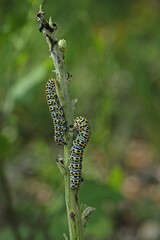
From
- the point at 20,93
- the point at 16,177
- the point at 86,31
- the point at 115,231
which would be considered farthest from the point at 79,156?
the point at 16,177

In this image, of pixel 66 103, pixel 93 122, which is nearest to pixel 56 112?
pixel 66 103

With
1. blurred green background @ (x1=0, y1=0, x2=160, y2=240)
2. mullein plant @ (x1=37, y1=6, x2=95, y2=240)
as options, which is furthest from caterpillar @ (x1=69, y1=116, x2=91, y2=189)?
blurred green background @ (x1=0, y1=0, x2=160, y2=240)

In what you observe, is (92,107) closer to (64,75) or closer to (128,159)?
(128,159)

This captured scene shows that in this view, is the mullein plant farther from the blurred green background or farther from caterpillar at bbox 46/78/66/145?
the blurred green background

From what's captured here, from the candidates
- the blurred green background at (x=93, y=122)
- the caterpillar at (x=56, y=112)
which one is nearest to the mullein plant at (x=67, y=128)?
the caterpillar at (x=56, y=112)

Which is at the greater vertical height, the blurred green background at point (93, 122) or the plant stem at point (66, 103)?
the blurred green background at point (93, 122)

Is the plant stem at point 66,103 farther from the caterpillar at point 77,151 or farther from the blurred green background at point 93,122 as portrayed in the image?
the blurred green background at point 93,122
